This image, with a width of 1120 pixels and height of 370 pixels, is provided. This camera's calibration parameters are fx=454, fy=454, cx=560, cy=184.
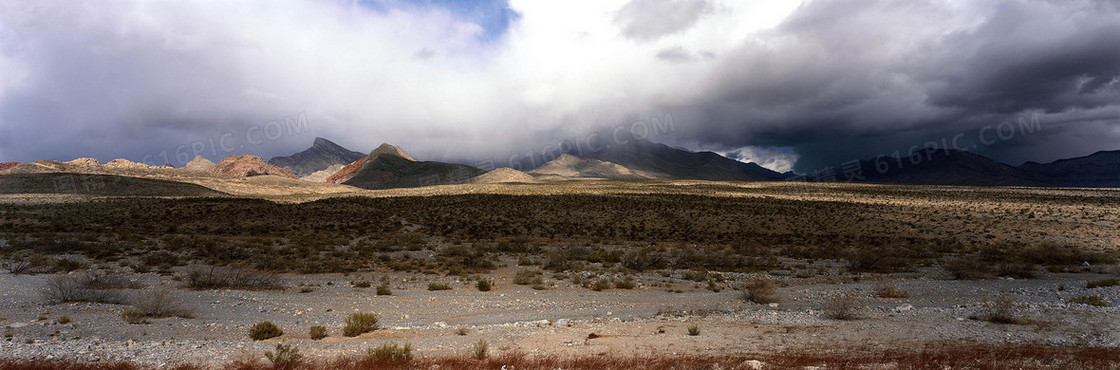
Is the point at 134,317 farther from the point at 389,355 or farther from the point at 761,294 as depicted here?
the point at 761,294

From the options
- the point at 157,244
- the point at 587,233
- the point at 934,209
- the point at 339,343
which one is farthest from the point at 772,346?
the point at 934,209

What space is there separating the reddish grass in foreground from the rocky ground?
54cm

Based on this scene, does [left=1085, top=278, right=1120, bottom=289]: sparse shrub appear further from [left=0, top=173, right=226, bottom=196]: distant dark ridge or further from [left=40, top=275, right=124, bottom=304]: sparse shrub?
[left=0, top=173, right=226, bottom=196]: distant dark ridge

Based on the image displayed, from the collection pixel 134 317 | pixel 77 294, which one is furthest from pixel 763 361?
pixel 77 294

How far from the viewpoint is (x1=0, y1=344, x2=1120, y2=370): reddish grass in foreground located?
7.00 m

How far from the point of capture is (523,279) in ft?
53.8

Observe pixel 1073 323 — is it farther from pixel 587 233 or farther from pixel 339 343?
pixel 587 233

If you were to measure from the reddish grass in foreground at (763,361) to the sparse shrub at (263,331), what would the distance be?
5.69ft

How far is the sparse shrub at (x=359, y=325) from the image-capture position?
9.46m

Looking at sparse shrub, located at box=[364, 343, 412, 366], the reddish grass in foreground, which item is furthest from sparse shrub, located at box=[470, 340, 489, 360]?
sparse shrub, located at box=[364, 343, 412, 366]

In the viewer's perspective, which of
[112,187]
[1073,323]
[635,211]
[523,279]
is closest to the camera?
[1073,323]

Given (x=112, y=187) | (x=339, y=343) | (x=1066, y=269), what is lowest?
(x=1066, y=269)

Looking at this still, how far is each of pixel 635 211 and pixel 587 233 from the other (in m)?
17.1

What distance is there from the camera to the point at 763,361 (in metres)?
7.66
